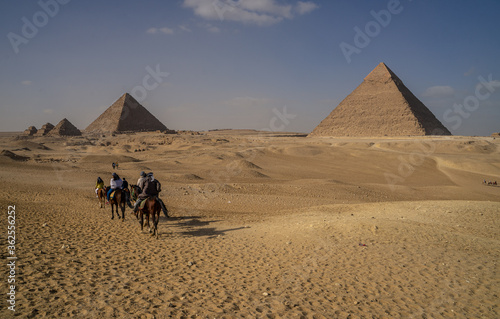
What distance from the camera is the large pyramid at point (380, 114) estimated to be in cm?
8200

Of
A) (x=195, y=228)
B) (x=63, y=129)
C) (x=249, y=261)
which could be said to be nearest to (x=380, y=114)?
(x=63, y=129)

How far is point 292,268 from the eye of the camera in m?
6.03

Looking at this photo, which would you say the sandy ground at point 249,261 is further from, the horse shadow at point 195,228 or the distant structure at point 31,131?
the distant structure at point 31,131

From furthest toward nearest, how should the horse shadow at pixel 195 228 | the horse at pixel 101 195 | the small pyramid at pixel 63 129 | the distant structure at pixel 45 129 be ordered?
the distant structure at pixel 45 129, the small pyramid at pixel 63 129, the horse at pixel 101 195, the horse shadow at pixel 195 228

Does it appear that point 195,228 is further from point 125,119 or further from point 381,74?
point 381,74

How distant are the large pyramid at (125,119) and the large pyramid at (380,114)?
Answer: 5369 centimetres

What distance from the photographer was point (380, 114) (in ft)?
289

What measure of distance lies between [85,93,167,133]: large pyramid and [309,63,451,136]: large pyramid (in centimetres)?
5369

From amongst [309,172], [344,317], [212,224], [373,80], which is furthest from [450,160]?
[373,80]

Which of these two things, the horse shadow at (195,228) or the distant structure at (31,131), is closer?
the horse shadow at (195,228)

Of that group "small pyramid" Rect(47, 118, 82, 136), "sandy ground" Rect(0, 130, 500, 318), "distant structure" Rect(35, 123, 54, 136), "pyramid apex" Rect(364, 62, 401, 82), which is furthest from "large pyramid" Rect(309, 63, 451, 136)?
"sandy ground" Rect(0, 130, 500, 318)

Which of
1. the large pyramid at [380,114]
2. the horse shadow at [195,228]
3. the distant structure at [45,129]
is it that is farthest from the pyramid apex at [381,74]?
the horse shadow at [195,228]

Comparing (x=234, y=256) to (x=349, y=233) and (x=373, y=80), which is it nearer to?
(x=349, y=233)

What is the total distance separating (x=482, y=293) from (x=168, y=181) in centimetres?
1749
